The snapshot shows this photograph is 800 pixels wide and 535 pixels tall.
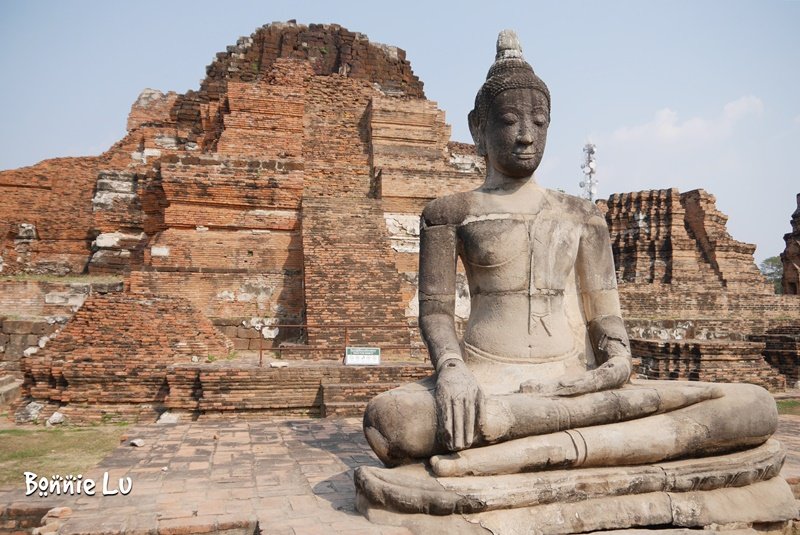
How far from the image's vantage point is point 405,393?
3508 millimetres

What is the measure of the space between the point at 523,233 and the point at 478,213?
0.33 meters

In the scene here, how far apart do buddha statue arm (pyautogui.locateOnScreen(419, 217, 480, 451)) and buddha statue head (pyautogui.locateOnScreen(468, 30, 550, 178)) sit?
0.62 m

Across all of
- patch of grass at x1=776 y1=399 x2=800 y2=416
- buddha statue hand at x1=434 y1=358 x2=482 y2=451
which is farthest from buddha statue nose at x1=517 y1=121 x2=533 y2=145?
patch of grass at x1=776 y1=399 x2=800 y2=416

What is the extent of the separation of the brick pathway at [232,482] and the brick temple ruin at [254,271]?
1.46 meters

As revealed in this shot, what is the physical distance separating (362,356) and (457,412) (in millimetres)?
4821

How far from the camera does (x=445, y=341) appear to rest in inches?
157

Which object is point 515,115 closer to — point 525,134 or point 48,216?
point 525,134

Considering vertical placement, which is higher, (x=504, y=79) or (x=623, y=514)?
(x=504, y=79)

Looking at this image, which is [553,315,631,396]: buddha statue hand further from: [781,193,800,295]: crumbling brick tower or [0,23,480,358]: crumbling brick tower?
[781,193,800,295]: crumbling brick tower

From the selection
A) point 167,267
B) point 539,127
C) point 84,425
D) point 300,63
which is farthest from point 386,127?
point 539,127

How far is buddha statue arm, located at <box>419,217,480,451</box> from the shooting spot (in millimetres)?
3307

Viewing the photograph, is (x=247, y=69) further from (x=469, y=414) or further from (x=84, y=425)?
(x=469, y=414)

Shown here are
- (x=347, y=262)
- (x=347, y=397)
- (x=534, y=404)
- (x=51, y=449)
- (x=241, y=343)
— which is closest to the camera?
(x=534, y=404)

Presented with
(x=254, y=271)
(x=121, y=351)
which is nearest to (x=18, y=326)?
(x=121, y=351)
